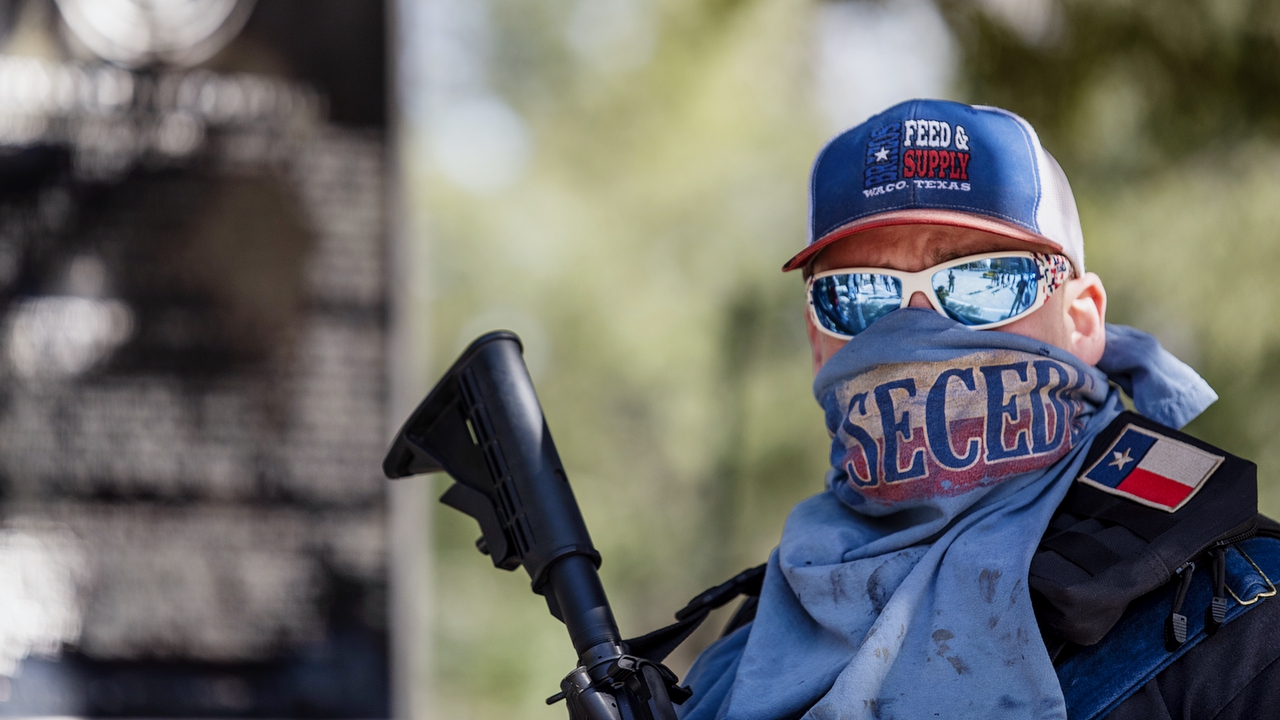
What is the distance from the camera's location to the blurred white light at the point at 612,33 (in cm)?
986

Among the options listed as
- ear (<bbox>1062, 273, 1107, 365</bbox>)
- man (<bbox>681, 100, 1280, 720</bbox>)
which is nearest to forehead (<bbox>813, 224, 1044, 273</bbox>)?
man (<bbox>681, 100, 1280, 720</bbox>)

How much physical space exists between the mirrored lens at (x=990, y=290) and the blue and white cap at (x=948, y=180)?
49mm

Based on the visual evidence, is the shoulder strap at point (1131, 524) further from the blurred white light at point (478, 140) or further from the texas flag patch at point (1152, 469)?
the blurred white light at point (478, 140)

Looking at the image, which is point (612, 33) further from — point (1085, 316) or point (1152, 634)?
point (1152, 634)

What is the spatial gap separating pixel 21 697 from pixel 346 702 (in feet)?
3.13

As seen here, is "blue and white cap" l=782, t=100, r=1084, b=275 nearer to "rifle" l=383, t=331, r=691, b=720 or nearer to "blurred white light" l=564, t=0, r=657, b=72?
"rifle" l=383, t=331, r=691, b=720

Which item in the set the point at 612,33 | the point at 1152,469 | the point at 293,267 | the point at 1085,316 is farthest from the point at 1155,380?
the point at 612,33

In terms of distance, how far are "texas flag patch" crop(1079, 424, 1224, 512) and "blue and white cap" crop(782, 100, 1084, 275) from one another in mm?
290

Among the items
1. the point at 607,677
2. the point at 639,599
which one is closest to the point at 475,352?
the point at 607,677

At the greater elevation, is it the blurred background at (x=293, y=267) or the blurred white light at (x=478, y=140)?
the blurred white light at (x=478, y=140)

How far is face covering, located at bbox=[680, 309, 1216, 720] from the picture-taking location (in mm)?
1461

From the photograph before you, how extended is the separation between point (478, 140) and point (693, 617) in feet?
34.9

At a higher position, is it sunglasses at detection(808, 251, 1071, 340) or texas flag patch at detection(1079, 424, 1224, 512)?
sunglasses at detection(808, 251, 1071, 340)

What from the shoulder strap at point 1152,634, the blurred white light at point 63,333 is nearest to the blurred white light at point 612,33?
the blurred white light at point 63,333
